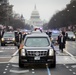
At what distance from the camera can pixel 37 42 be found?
63.3 ft

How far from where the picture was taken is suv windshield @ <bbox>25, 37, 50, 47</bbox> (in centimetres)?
1904

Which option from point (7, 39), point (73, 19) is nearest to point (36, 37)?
point (7, 39)

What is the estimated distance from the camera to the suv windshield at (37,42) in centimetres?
1904

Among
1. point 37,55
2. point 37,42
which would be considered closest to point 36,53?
point 37,55

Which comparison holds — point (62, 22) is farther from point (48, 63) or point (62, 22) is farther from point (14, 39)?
point (48, 63)

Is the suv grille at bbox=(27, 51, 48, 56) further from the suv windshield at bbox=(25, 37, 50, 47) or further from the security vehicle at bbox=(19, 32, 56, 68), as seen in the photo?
the suv windshield at bbox=(25, 37, 50, 47)

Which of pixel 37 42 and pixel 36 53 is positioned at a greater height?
pixel 37 42

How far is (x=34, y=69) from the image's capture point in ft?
59.0

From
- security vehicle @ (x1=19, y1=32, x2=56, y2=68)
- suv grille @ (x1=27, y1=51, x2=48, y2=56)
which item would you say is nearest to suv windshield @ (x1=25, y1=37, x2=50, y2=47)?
security vehicle @ (x1=19, y1=32, x2=56, y2=68)

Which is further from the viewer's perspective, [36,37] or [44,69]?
[36,37]

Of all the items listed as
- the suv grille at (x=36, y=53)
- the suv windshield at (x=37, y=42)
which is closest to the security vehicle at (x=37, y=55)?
the suv grille at (x=36, y=53)

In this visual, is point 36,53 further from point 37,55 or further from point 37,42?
point 37,42

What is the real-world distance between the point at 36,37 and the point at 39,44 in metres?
0.60

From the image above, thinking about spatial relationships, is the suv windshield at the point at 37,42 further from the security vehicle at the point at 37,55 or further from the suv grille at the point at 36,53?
the suv grille at the point at 36,53
